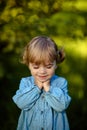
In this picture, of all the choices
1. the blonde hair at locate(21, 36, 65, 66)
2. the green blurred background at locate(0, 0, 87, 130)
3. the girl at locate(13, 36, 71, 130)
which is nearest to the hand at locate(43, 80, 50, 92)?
the girl at locate(13, 36, 71, 130)

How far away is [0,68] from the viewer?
18.2 feet

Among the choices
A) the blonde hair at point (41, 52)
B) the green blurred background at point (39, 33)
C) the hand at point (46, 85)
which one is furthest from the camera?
the green blurred background at point (39, 33)

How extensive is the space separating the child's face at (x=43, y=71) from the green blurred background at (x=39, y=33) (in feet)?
5.91

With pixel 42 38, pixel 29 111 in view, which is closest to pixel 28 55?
pixel 42 38

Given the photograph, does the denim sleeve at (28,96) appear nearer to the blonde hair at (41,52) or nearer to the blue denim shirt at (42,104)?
the blue denim shirt at (42,104)

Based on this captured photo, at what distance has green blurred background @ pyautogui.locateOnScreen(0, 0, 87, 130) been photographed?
5605 millimetres

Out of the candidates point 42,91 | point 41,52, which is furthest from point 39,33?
point 41,52

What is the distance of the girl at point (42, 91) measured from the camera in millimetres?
3758

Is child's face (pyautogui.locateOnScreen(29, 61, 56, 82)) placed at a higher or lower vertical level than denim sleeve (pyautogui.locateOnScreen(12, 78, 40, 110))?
higher

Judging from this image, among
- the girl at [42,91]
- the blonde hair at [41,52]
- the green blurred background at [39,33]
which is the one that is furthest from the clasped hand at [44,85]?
the green blurred background at [39,33]

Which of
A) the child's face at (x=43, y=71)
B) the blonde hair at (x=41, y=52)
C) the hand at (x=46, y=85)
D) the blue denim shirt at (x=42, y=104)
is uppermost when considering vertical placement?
the blonde hair at (x=41, y=52)

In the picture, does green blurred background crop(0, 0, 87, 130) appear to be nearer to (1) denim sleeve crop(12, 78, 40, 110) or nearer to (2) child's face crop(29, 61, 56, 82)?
(1) denim sleeve crop(12, 78, 40, 110)

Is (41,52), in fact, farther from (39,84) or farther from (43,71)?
(39,84)

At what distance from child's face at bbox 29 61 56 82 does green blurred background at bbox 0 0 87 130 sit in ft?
5.91
